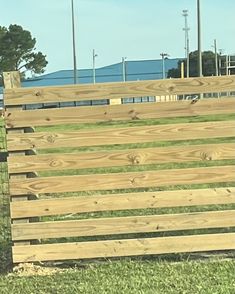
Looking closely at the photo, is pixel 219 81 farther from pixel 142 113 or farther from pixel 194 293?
pixel 194 293

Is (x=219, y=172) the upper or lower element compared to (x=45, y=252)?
upper

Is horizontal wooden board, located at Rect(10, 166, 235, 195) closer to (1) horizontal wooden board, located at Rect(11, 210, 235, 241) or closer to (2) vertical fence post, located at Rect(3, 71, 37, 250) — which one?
(2) vertical fence post, located at Rect(3, 71, 37, 250)

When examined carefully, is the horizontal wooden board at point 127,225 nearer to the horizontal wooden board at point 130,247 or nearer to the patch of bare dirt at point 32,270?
the horizontal wooden board at point 130,247

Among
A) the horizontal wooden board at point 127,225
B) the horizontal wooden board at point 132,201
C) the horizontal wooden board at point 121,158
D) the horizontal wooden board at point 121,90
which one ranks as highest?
the horizontal wooden board at point 121,90

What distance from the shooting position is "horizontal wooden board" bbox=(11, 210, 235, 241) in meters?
5.52

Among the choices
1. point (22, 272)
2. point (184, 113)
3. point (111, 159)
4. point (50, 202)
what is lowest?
point (22, 272)

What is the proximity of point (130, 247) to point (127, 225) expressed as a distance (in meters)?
0.21

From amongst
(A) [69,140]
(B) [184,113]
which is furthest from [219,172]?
(A) [69,140]

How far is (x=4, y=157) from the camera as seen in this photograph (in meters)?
5.99

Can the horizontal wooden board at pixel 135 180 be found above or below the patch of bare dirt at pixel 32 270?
above

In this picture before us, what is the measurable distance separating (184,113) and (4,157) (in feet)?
6.02

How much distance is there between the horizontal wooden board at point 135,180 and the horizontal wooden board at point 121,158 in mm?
101

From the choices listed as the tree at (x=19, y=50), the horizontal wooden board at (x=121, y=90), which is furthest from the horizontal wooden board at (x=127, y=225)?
the tree at (x=19, y=50)

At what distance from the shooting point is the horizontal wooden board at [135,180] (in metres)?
5.50
